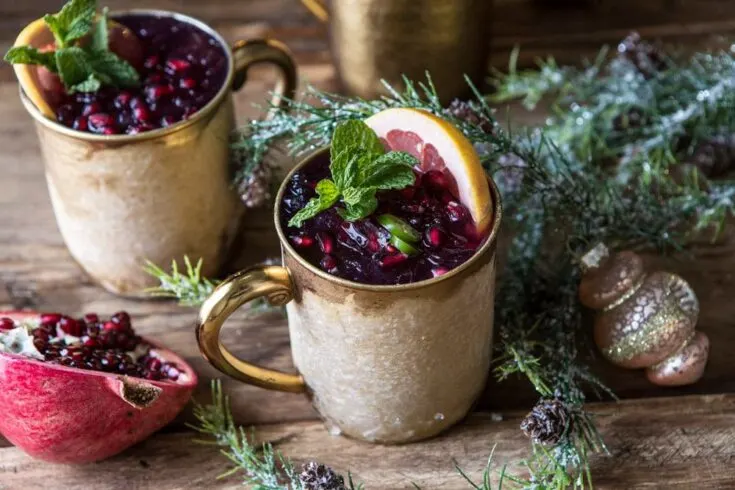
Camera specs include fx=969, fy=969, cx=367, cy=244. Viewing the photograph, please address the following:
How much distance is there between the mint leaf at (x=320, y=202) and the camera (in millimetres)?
888

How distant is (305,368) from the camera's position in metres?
0.98

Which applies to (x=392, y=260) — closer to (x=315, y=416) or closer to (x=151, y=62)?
(x=315, y=416)

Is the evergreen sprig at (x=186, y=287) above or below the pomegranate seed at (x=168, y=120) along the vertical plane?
below

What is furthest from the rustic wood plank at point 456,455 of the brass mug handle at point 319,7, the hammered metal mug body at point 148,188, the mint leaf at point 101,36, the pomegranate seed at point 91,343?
the brass mug handle at point 319,7

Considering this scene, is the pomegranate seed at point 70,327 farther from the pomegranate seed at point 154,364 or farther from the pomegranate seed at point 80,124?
the pomegranate seed at point 80,124

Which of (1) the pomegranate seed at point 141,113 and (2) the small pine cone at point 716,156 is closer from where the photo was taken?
(1) the pomegranate seed at point 141,113

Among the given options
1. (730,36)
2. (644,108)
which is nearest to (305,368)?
(644,108)

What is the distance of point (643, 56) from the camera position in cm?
133

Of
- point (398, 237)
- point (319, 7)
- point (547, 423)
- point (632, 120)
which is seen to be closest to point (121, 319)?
point (398, 237)

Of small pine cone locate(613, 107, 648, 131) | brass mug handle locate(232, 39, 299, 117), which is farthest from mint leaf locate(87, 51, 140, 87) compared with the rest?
small pine cone locate(613, 107, 648, 131)

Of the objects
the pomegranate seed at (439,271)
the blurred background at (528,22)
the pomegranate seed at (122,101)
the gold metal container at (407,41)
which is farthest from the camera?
the blurred background at (528,22)

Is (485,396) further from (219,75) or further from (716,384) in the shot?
(219,75)

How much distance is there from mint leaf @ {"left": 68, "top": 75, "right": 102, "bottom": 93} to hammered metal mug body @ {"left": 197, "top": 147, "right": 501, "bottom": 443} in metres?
0.26

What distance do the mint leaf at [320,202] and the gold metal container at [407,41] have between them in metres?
0.43
